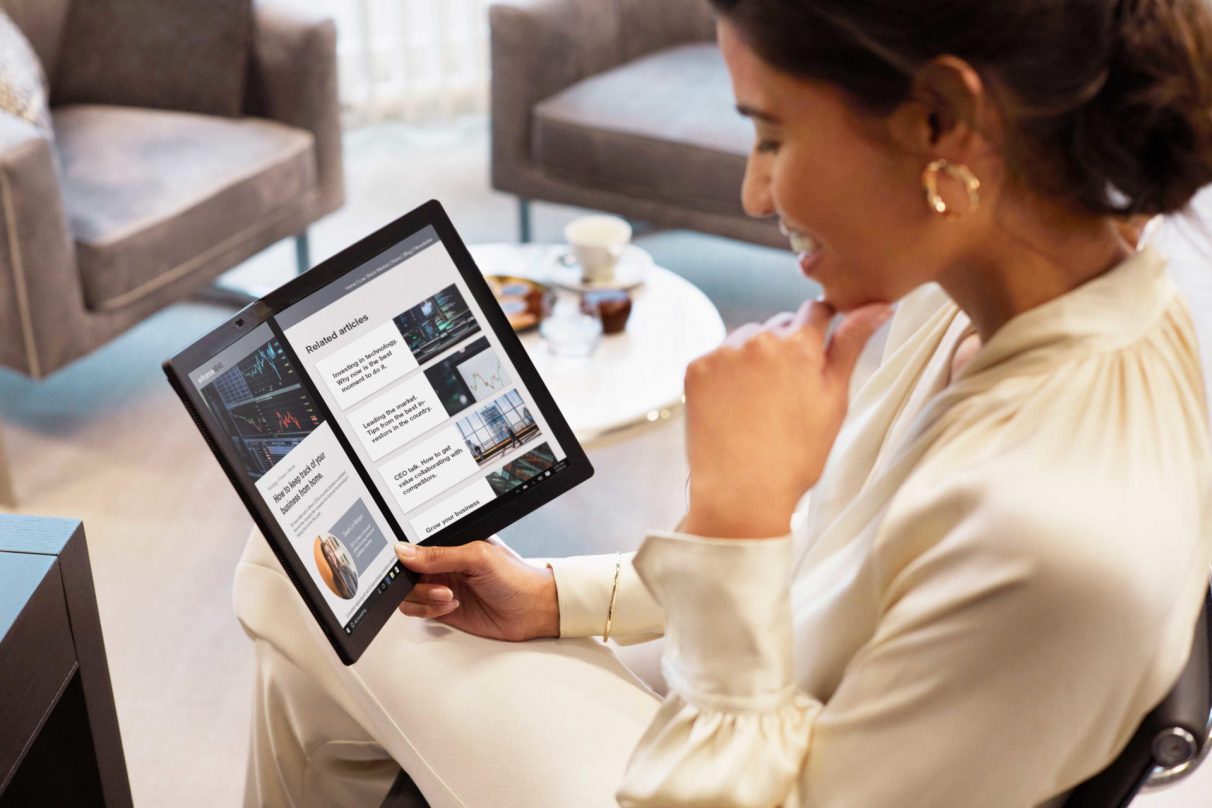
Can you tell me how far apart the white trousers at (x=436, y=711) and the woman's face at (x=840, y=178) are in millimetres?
455

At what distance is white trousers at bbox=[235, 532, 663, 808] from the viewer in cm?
104

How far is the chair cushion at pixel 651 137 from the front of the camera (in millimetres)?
2703

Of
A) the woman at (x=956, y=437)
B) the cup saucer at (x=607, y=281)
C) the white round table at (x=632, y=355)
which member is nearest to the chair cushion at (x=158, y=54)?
the white round table at (x=632, y=355)

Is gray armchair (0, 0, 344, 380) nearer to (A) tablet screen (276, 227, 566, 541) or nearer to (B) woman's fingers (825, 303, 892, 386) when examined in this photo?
(A) tablet screen (276, 227, 566, 541)

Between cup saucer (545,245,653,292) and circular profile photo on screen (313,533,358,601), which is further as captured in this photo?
cup saucer (545,245,653,292)

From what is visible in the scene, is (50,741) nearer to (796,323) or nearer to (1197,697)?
(796,323)

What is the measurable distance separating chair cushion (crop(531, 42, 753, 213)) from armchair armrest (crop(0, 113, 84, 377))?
109 centimetres

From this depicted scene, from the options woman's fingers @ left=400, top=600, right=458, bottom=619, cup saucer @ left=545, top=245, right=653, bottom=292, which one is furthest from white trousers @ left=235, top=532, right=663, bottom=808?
cup saucer @ left=545, top=245, right=653, bottom=292

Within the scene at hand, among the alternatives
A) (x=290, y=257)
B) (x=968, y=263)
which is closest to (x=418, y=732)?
(x=968, y=263)

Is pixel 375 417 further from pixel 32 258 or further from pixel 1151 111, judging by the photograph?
pixel 32 258

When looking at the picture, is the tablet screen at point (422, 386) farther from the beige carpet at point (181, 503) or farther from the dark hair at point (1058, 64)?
the beige carpet at point (181, 503)

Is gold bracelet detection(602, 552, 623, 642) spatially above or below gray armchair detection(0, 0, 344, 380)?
above

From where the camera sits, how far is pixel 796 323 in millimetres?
876

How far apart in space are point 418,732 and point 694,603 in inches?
14.1
